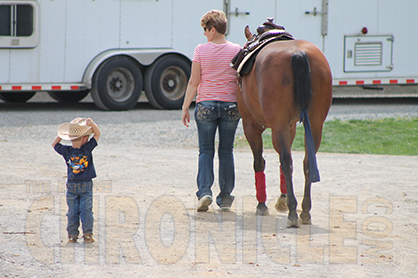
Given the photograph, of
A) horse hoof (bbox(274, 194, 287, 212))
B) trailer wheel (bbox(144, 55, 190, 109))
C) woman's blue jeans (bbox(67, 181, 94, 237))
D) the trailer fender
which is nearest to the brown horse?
horse hoof (bbox(274, 194, 287, 212))

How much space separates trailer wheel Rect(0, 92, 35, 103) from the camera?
15742 mm

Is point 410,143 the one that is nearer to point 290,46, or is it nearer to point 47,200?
point 290,46

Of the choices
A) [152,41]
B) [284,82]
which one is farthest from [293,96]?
[152,41]

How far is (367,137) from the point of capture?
1137 cm

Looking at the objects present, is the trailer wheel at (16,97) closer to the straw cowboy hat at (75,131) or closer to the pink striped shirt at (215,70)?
the pink striped shirt at (215,70)

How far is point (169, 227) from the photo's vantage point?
5207mm

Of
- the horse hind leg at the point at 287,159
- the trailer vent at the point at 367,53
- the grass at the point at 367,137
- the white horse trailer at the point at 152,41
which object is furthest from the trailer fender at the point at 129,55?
the horse hind leg at the point at 287,159

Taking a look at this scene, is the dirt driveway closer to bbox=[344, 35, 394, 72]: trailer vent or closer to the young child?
the young child

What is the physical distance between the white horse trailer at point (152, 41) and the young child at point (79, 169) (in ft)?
30.0

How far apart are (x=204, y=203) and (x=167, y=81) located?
359 inches

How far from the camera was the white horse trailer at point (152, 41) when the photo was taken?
43.3 feet

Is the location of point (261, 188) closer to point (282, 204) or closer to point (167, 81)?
point (282, 204)

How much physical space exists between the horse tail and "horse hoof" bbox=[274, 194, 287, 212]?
1183 millimetres

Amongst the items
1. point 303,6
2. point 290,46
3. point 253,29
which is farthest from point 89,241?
point 303,6
